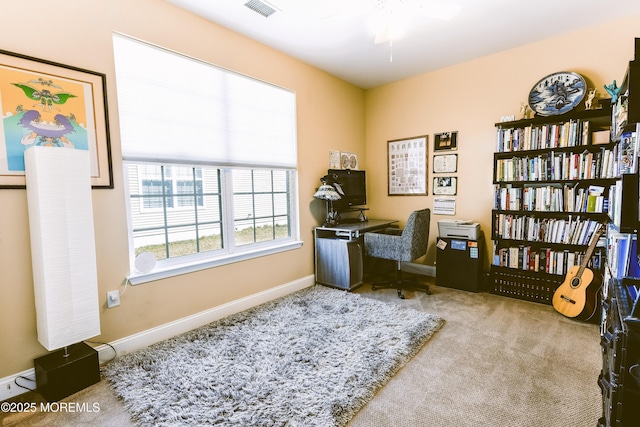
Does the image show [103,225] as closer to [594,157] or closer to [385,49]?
[385,49]

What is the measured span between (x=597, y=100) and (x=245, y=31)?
3.26 meters

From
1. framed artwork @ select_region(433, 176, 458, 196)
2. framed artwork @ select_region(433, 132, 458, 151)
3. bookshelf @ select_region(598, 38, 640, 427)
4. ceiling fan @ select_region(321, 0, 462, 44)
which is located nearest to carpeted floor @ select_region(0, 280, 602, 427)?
bookshelf @ select_region(598, 38, 640, 427)

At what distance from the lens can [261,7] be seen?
239 cm

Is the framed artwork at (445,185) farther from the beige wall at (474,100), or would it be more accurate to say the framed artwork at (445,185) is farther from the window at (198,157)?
the window at (198,157)

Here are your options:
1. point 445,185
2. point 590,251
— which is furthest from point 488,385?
point 445,185

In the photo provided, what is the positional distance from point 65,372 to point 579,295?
3.71m

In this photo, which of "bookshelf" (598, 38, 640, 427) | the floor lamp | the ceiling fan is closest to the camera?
"bookshelf" (598, 38, 640, 427)

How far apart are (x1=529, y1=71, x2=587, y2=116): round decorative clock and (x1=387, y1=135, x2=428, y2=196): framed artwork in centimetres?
121

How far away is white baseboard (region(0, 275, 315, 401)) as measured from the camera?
174 cm

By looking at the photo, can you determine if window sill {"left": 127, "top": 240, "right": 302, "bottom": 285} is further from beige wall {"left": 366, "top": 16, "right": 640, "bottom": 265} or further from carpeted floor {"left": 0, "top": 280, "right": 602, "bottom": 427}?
beige wall {"left": 366, "top": 16, "right": 640, "bottom": 265}

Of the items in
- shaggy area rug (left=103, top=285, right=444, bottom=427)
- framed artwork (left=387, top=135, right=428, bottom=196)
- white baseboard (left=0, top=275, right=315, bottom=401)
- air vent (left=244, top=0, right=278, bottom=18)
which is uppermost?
air vent (left=244, top=0, right=278, bottom=18)

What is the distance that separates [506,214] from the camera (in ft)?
10.4

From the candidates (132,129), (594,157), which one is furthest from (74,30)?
(594,157)

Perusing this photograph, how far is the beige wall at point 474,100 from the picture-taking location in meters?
2.78
